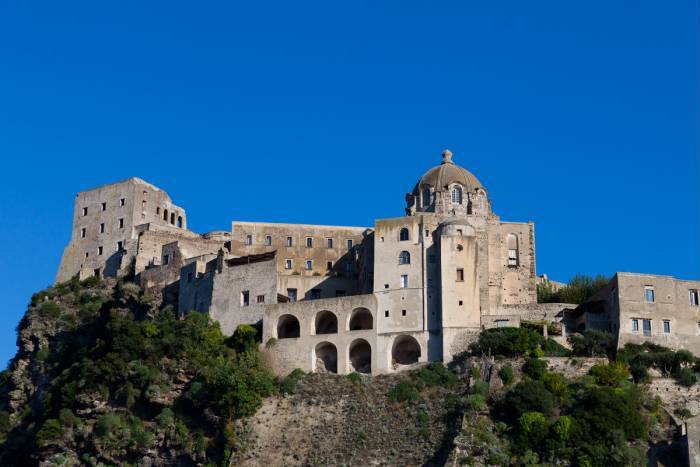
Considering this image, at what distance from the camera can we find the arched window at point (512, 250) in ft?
262

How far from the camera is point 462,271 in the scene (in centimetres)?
7425

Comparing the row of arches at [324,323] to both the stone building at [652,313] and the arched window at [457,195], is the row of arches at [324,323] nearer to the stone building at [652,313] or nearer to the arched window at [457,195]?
the arched window at [457,195]

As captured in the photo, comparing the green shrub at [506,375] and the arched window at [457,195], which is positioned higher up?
the arched window at [457,195]

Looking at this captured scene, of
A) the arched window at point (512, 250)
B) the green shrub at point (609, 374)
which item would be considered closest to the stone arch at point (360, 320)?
the arched window at point (512, 250)

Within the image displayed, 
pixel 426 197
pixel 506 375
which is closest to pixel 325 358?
pixel 506 375

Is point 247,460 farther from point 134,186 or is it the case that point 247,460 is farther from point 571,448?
point 134,186

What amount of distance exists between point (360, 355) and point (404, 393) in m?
6.54

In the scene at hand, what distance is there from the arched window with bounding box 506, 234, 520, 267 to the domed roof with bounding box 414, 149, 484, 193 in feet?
13.1

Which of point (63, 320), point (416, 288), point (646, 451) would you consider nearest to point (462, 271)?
point (416, 288)

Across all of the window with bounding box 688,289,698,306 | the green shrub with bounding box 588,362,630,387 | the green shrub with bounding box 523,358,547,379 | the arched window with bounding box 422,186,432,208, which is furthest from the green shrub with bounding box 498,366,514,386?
the arched window with bounding box 422,186,432,208

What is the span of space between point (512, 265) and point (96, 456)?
28.5 meters

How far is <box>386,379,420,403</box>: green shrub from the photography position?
69312mm

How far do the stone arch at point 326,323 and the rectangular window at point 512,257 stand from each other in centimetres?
1198

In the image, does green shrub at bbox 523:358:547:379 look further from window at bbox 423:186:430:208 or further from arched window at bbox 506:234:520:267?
window at bbox 423:186:430:208
